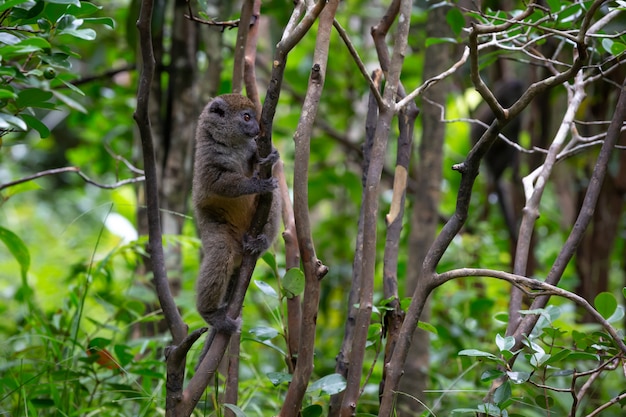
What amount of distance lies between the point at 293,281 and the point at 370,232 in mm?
350

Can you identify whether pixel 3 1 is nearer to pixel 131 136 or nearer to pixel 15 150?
pixel 131 136

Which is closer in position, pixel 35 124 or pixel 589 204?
pixel 589 204

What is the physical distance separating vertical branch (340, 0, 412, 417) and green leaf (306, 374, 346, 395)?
1.4 inches

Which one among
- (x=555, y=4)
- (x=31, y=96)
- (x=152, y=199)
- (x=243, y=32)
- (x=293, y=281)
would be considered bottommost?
(x=293, y=281)

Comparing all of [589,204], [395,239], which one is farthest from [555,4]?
[395,239]

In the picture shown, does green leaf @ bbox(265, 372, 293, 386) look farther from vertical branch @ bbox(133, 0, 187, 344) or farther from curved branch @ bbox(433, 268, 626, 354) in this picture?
curved branch @ bbox(433, 268, 626, 354)

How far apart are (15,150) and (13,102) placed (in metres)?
8.59

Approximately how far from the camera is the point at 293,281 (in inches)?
103

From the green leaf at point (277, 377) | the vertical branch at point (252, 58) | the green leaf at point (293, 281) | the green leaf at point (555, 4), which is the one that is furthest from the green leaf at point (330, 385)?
the green leaf at point (555, 4)

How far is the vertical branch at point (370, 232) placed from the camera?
8.14 feet

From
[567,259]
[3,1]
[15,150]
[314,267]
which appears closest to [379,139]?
[314,267]

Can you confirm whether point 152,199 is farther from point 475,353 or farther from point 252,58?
point 475,353

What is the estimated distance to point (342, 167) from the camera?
6926mm

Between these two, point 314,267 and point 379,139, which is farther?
point 379,139
